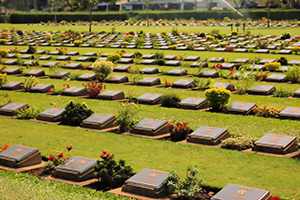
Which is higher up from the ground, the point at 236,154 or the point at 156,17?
the point at 156,17

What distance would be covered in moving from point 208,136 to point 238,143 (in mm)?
795

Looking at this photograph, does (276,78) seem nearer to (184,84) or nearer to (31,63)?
(184,84)

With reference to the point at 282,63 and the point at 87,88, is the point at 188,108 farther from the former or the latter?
the point at 282,63

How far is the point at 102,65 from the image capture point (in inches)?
695

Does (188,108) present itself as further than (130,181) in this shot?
Yes

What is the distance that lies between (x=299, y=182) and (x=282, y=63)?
47.2ft

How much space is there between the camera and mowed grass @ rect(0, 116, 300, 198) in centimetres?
777

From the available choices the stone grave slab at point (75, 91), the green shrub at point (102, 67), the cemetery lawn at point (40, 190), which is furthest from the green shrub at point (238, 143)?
the green shrub at point (102, 67)

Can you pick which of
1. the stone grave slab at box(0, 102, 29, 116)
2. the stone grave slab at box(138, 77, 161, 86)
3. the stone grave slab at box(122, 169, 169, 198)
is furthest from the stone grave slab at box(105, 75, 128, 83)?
the stone grave slab at box(122, 169, 169, 198)

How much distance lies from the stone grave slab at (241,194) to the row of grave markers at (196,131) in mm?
2724

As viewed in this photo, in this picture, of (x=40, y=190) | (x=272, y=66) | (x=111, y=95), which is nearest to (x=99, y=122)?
(x=111, y=95)

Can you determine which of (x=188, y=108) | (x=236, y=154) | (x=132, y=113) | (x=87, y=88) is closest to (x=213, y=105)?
(x=188, y=108)

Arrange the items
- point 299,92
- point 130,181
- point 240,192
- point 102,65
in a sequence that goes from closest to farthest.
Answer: point 240,192 < point 130,181 < point 299,92 < point 102,65

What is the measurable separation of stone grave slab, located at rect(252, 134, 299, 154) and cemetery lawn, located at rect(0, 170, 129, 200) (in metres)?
4.00
